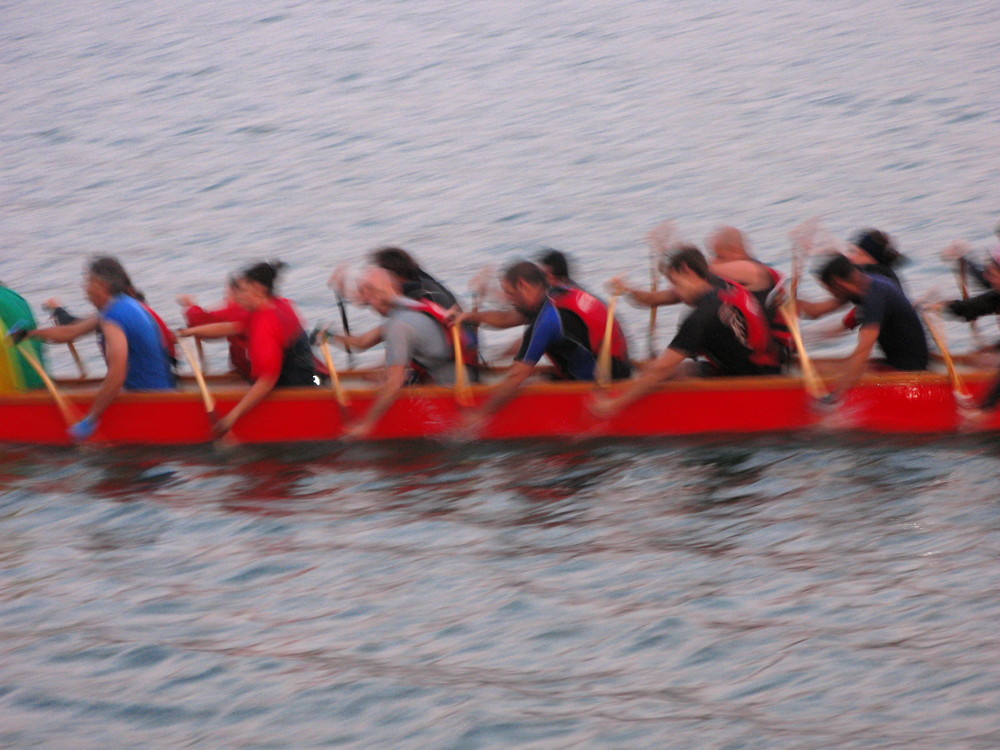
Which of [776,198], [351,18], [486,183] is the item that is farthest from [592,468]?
[351,18]

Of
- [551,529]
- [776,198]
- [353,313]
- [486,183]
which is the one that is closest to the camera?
[551,529]

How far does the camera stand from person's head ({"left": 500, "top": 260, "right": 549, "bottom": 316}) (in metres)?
8.55

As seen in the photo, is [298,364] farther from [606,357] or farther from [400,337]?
[606,357]

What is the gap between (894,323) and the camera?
8.34 meters

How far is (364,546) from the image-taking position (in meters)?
8.02

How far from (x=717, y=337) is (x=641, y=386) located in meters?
0.55

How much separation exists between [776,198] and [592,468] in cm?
1081

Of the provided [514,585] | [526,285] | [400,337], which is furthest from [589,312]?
[514,585]

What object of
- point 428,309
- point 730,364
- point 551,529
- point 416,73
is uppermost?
point 416,73

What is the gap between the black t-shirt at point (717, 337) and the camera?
827cm

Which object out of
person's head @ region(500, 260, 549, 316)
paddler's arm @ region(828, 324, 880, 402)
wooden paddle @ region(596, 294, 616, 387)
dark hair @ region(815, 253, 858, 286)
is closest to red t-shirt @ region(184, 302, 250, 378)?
person's head @ region(500, 260, 549, 316)

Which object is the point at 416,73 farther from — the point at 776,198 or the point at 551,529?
the point at 551,529

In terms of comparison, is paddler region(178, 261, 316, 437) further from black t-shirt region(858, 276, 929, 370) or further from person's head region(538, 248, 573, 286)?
black t-shirt region(858, 276, 929, 370)

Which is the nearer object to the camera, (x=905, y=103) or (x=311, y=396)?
(x=311, y=396)
